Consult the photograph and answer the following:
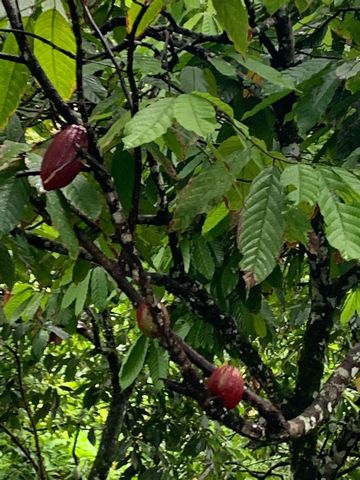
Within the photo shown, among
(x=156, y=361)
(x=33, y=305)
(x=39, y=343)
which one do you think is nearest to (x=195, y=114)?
(x=156, y=361)

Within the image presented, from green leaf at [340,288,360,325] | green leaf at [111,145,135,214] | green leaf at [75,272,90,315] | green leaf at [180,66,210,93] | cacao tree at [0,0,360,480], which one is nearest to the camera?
cacao tree at [0,0,360,480]

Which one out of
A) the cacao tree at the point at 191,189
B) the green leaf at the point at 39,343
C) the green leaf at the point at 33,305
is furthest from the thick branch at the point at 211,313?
the green leaf at the point at 39,343

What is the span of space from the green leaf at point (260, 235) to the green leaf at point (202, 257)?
0.40 meters

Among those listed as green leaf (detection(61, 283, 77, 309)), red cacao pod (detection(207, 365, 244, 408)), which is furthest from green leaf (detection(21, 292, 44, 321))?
red cacao pod (detection(207, 365, 244, 408))

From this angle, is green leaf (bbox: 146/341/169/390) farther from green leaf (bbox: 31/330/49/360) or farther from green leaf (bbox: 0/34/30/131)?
green leaf (bbox: 31/330/49/360)

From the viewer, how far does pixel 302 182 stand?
714 mm

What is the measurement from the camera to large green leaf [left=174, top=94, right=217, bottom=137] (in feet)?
2.06

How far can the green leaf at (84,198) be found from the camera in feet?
2.34

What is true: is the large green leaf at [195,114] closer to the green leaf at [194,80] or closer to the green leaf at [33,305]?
the green leaf at [194,80]

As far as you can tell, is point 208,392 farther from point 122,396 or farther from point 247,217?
point 122,396

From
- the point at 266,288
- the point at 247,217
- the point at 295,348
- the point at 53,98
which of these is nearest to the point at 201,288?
the point at 266,288

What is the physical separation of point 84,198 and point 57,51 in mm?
157

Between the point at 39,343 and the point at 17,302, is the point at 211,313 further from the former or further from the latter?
the point at 39,343

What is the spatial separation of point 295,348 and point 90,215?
1765 mm
